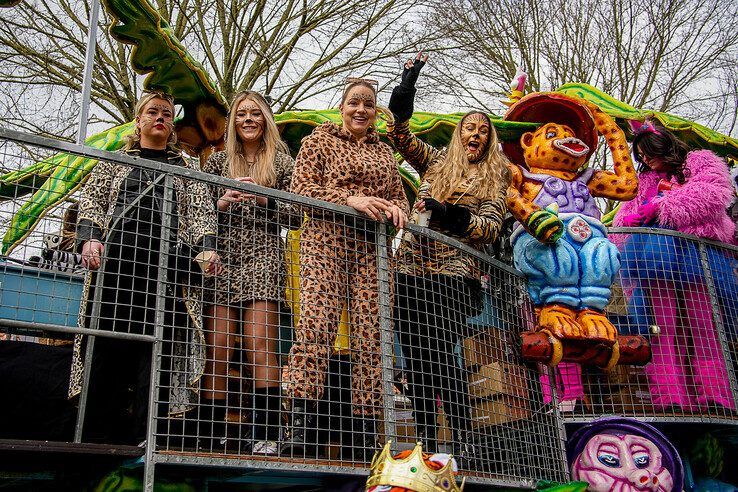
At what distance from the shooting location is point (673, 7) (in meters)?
13.7

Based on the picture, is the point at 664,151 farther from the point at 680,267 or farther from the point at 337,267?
the point at 337,267

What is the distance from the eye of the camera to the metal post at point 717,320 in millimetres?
5125

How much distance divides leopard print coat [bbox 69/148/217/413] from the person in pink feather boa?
A: 2.98m

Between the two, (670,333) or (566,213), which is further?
(670,333)

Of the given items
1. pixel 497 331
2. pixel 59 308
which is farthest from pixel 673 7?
pixel 59 308

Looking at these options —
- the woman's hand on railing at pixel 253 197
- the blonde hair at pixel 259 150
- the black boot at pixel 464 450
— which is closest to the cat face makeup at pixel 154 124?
the blonde hair at pixel 259 150

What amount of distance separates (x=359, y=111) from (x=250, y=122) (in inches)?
23.8

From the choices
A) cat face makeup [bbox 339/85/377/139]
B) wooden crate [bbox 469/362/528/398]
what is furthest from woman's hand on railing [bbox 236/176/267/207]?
wooden crate [bbox 469/362/528/398]

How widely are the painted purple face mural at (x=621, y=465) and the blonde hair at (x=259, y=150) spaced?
2358 mm

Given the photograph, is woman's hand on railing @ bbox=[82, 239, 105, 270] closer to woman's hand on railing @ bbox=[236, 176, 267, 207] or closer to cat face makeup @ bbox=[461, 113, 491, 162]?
woman's hand on railing @ bbox=[236, 176, 267, 207]

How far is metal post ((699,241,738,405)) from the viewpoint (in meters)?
5.12

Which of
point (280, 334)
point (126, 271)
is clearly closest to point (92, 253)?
point (126, 271)

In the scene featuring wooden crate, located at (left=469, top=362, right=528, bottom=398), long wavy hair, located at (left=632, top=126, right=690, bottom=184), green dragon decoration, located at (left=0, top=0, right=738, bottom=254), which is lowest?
wooden crate, located at (left=469, top=362, right=528, bottom=398)

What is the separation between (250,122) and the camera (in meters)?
4.37
